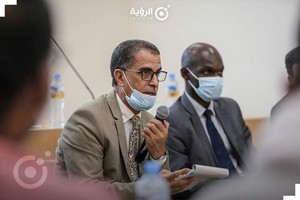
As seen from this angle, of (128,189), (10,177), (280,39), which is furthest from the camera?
(280,39)

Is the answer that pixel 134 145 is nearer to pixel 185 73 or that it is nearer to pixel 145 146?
pixel 145 146

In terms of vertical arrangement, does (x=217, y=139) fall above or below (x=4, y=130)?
below

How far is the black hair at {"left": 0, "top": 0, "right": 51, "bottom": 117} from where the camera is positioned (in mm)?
730

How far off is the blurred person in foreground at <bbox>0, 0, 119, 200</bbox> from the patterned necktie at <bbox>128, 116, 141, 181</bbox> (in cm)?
37

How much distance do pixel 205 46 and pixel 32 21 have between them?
25.3 inches

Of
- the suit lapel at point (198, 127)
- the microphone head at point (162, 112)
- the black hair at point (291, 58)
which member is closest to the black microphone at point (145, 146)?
the microphone head at point (162, 112)

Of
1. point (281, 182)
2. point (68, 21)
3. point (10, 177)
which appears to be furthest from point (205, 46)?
point (10, 177)

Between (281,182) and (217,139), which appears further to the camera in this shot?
(217,139)

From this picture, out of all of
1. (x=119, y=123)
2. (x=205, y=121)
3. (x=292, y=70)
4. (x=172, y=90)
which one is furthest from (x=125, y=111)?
(x=292, y=70)

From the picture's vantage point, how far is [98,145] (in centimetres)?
116

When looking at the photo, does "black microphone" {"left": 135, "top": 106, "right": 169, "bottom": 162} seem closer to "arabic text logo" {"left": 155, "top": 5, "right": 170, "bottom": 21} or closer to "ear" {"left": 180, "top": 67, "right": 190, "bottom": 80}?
"ear" {"left": 180, "top": 67, "right": 190, "bottom": 80}

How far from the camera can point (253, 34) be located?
124 cm

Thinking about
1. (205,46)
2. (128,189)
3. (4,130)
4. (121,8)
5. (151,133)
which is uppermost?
(121,8)

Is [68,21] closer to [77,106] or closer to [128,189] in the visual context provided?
[77,106]
